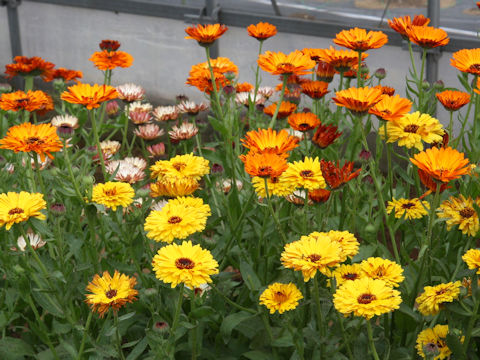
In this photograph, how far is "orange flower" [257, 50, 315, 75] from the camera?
6.61 ft

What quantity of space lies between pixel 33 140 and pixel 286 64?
2.31 ft

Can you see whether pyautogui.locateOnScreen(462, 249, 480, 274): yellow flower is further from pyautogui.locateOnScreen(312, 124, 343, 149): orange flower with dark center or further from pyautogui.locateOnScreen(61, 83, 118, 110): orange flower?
pyautogui.locateOnScreen(61, 83, 118, 110): orange flower

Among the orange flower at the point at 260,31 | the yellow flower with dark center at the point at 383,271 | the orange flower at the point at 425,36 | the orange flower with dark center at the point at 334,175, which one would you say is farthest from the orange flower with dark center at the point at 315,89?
the yellow flower with dark center at the point at 383,271

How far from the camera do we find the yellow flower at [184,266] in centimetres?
145

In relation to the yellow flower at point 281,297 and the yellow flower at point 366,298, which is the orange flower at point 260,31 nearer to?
the yellow flower at point 281,297

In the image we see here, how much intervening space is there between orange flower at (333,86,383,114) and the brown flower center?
1.62 feet

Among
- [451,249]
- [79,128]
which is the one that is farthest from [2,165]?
[451,249]

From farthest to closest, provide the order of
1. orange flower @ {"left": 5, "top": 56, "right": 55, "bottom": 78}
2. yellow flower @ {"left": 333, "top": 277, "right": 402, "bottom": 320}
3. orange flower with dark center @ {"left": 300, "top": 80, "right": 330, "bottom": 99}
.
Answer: orange flower @ {"left": 5, "top": 56, "right": 55, "bottom": 78}
orange flower with dark center @ {"left": 300, "top": 80, "right": 330, "bottom": 99}
yellow flower @ {"left": 333, "top": 277, "right": 402, "bottom": 320}

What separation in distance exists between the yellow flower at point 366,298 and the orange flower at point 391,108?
45cm

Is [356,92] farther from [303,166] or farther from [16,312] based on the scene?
[16,312]

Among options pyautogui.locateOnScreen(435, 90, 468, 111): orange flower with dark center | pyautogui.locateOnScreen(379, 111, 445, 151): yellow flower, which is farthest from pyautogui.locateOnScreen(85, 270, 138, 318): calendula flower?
pyautogui.locateOnScreen(435, 90, 468, 111): orange flower with dark center

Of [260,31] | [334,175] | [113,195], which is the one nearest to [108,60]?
[260,31]

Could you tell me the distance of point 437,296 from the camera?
160cm

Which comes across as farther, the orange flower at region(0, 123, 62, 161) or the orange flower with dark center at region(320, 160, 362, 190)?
the orange flower at region(0, 123, 62, 161)
